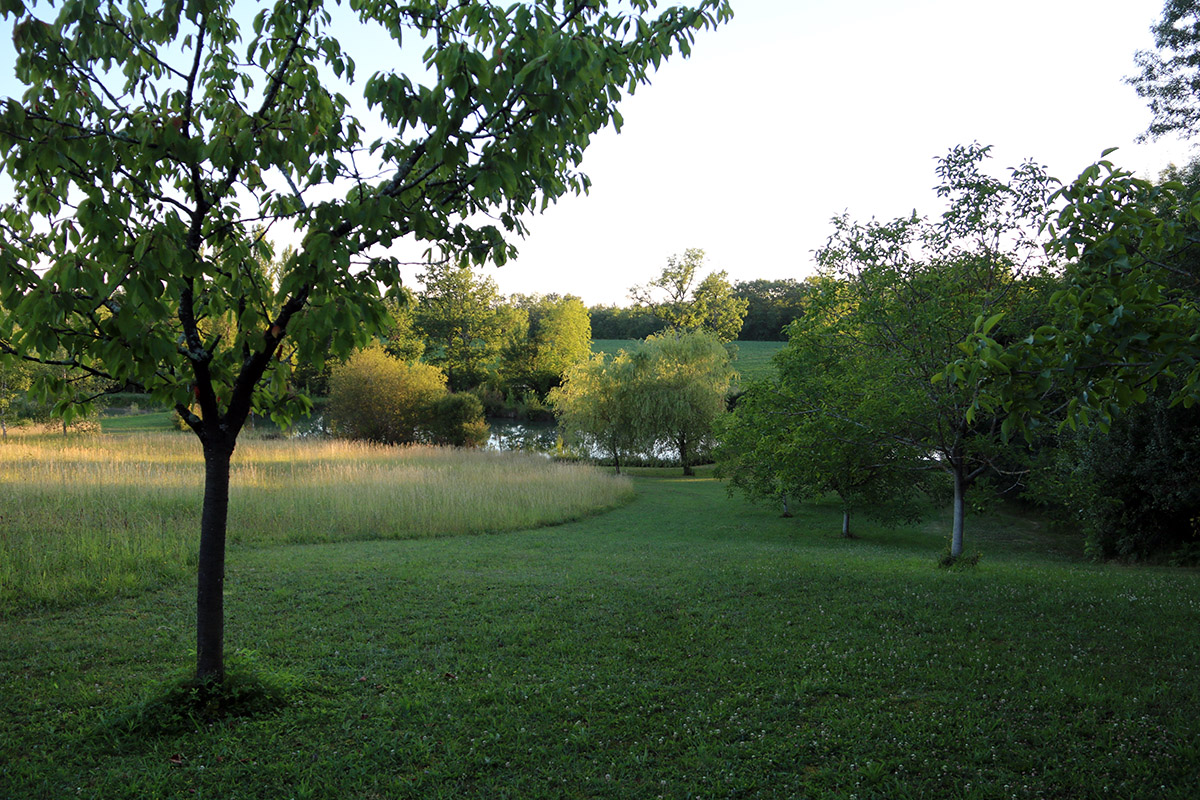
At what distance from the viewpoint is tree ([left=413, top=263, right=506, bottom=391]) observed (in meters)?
52.9

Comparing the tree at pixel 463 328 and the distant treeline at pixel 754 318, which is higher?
the distant treeline at pixel 754 318

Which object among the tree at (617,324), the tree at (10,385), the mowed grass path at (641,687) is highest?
the tree at (617,324)

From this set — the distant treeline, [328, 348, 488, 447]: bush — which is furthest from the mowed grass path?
the distant treeline

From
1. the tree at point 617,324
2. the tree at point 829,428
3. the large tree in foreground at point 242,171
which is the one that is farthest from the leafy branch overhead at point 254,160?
the tree at point 617,324

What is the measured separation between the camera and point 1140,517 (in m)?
13.5

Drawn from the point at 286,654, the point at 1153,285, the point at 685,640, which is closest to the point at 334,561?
the point at 286,654

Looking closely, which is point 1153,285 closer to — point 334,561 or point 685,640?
point 685,640

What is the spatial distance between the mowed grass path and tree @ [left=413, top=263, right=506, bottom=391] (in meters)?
45.0

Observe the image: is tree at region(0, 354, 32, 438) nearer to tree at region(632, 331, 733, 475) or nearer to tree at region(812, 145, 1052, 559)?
tree at region(632, 331, 733, 475)

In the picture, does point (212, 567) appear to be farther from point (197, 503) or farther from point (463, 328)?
point (463, 328)

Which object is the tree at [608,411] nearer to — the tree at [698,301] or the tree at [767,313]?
the tree at [698,301]

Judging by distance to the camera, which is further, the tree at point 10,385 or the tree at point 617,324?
the tree at point 617,324

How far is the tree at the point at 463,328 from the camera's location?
52875mm

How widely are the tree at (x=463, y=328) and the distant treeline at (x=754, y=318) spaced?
25.0m
